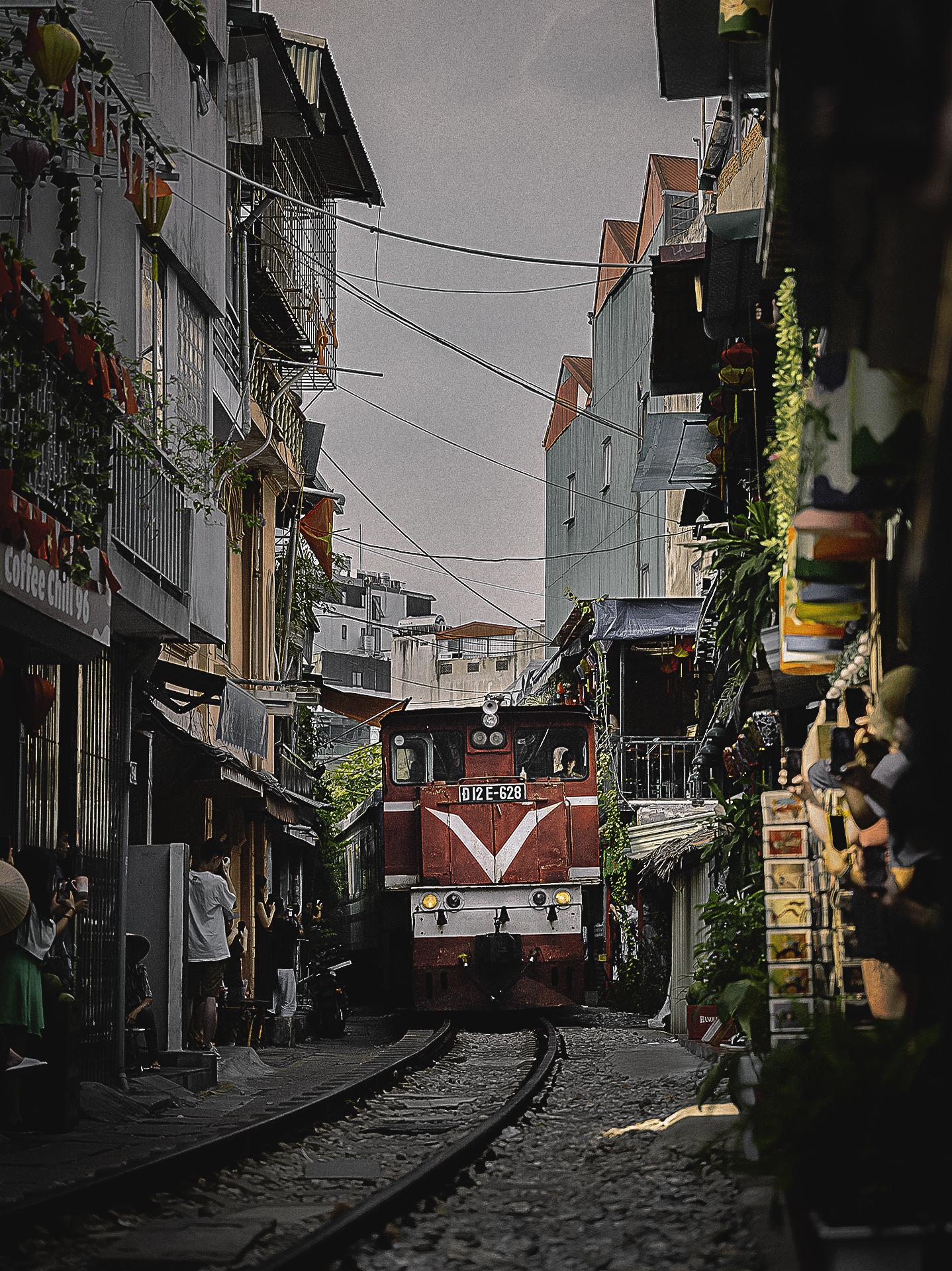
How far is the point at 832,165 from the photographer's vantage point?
3033mm

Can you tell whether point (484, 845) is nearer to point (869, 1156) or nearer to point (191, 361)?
point (191, 361)

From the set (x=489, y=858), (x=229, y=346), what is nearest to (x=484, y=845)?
(x=489, y=858)

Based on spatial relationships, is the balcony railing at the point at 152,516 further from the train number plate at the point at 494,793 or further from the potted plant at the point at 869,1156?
the train number plate at the point at 494,793

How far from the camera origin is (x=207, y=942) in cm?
1430

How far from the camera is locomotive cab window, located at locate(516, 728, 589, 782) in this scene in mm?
21203

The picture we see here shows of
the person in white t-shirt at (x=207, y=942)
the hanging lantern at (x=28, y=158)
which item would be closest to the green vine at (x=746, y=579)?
the hanging lantern at (x=28, y=158)

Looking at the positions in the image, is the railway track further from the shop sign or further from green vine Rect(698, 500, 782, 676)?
green vine Rect(698, 500, 782, 676)

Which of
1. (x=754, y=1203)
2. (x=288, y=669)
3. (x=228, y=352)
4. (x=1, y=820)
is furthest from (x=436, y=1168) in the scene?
(x=288, y=669)

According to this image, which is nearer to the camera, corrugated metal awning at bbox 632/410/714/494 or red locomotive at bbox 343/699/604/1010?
corrugated metal awning at bbox 632/410/714/494

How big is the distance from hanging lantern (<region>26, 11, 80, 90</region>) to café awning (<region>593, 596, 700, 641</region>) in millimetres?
13691

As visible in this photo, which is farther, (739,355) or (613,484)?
(613,484)

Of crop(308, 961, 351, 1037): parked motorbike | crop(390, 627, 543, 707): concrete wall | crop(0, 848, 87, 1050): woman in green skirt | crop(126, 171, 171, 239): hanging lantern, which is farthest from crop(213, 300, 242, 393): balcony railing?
crop(390, 627, 543, 707): concrete wall

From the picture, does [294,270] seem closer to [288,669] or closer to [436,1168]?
[288,669]

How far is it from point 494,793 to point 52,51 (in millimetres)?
12153
